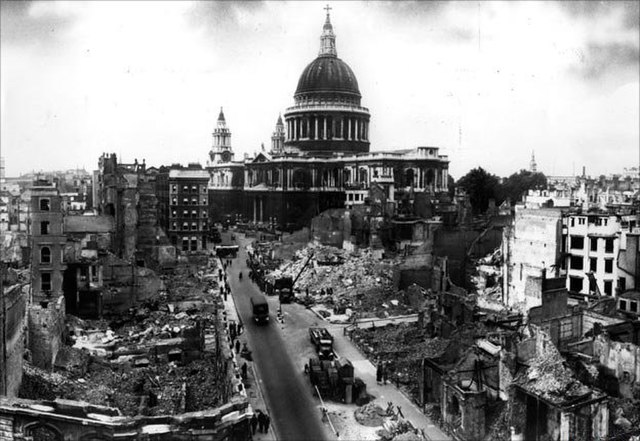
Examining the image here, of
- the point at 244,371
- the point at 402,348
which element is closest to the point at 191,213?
the point at 402,348

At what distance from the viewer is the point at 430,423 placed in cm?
2481

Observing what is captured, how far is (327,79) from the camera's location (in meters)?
97.0

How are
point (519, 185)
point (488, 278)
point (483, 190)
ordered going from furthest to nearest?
point (519, 185) < point (483, 190) < point (488, 278)

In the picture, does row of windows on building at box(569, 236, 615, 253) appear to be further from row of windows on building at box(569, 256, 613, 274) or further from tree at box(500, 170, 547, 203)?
tree at box(500, 170, 547, 203)

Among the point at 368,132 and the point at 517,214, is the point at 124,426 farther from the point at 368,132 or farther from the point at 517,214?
the point at 368,132

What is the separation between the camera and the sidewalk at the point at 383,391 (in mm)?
24359

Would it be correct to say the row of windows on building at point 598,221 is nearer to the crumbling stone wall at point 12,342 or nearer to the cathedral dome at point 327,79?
the crumbling stone wall at point 12,342

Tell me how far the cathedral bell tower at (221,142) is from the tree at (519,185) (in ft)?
169

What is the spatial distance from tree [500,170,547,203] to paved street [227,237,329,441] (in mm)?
67639

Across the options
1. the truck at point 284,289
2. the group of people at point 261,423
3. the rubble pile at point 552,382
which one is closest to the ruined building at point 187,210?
the truck at point 284,289

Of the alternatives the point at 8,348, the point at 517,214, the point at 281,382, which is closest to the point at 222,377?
the point at 281,382

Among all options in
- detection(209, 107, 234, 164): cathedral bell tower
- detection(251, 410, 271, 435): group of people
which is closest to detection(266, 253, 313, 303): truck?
detection(251, 410, 271, 435): group of people

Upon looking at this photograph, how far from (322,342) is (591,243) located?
68.0 ft

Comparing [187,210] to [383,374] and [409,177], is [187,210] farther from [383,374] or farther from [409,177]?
[383,374]
